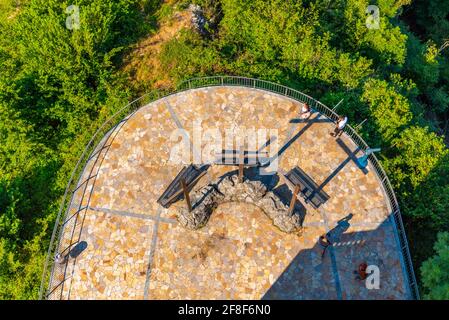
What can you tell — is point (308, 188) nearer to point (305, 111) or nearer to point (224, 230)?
point (305, 111)

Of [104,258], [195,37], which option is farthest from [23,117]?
[195,37]

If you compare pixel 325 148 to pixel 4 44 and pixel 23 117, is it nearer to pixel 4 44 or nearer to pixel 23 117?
pixel 23 117

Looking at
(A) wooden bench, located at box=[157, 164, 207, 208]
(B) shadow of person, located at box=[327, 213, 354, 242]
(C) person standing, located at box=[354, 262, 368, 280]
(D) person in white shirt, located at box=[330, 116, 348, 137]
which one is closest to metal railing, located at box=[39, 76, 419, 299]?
(D) person in white shirt, located at box=[330, 116, 348, 137]

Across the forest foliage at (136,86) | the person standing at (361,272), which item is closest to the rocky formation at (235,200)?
the person standing at (361,272)

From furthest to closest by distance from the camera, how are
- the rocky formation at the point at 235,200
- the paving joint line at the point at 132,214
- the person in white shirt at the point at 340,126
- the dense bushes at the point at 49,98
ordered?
the dense bushes at the point at 49,98, the person in white shirt at the point at 340,126, the paving joint line at the point at 132,214, the rocky formation at the point at 235,200

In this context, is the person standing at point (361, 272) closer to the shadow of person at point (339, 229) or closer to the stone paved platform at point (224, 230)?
the stone paved platform at point (224, 230)

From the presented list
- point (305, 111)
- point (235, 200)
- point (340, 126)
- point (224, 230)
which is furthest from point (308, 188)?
point (224, 230)
